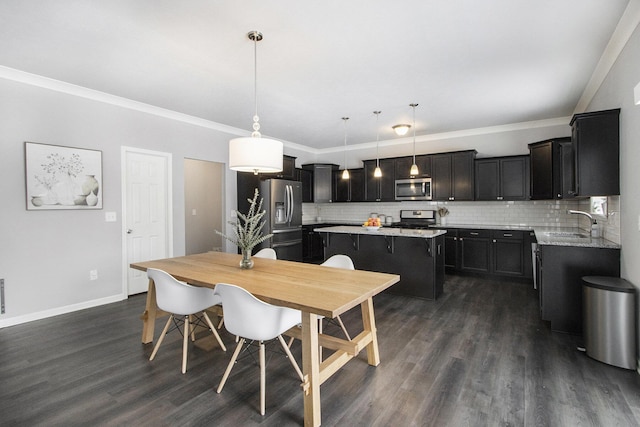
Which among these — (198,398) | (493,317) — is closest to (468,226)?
(493,317)

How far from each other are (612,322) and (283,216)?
15.7 ft

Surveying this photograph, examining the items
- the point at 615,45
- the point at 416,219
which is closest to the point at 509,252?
the point at 416,219

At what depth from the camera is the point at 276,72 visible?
3434mm

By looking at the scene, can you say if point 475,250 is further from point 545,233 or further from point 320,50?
point 320,50

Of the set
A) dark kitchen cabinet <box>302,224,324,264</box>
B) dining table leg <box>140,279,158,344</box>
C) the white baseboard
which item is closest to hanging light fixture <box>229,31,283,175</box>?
dining table leg <box>140,279,158,344</box>

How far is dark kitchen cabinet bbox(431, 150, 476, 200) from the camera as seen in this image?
587 centimetres

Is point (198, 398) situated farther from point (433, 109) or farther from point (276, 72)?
point (433, 109)

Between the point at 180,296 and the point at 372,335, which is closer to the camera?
the point at 180,296

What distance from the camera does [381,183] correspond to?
6.93m

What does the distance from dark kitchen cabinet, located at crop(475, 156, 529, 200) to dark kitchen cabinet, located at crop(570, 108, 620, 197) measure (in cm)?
253

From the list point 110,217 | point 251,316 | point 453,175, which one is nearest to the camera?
point 251,316

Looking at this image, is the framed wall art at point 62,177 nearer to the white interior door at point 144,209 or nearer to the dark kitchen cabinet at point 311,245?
the white interior door at point 144,209

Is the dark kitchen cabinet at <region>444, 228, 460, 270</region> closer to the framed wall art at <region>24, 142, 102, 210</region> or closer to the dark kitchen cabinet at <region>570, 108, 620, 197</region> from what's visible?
the dark kitchen cabinet at <region>570, 108, 620, 197</region>

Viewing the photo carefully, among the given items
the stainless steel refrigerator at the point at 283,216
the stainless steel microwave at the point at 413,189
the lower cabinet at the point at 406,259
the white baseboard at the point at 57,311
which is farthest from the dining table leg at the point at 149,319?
the stainless steel microwave at the point at 413,189
